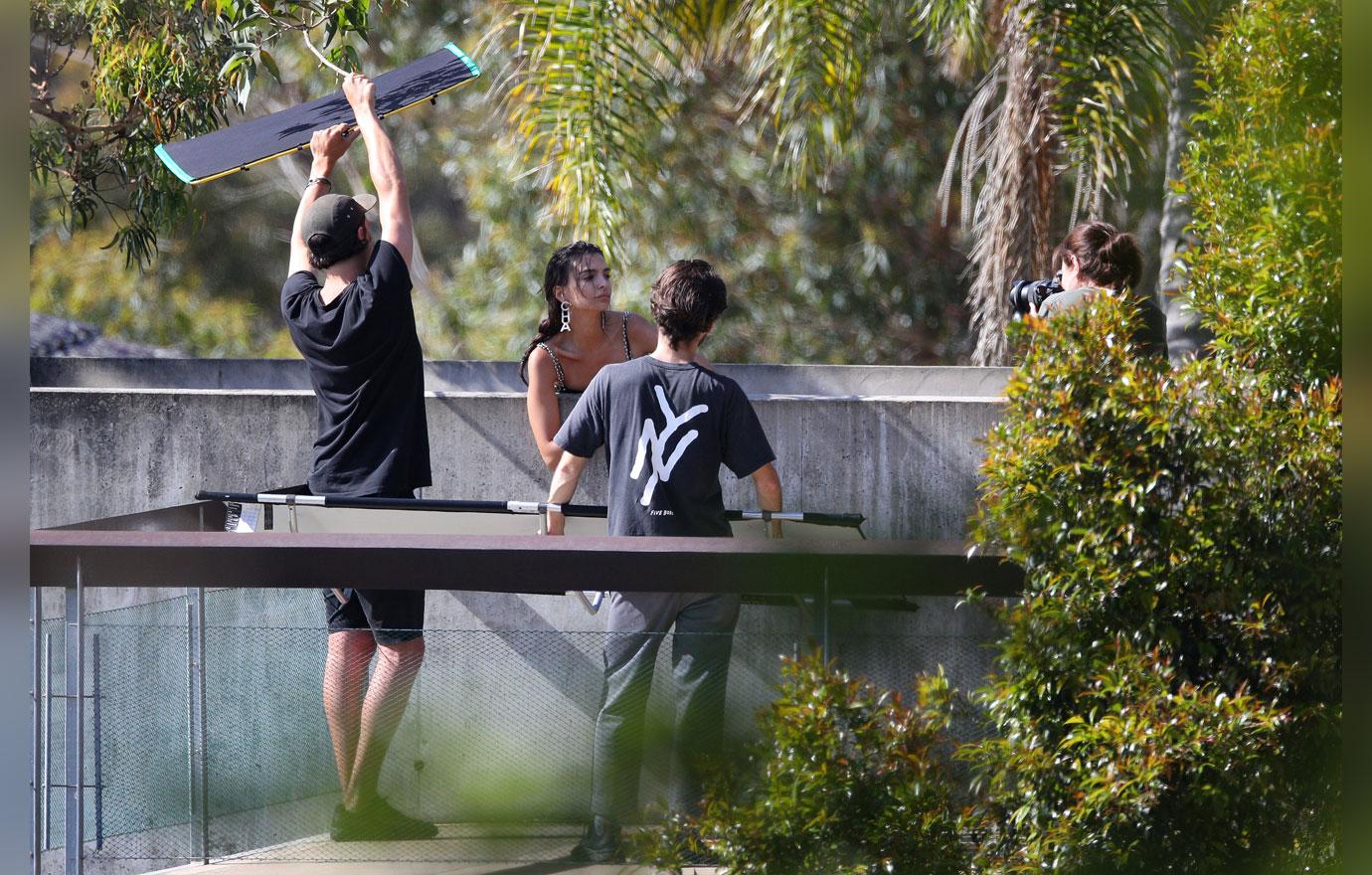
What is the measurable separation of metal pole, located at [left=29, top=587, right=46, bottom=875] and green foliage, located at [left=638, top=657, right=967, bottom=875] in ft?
4.85

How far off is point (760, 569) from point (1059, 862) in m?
0.85

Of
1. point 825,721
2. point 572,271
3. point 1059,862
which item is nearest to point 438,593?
point 572,271

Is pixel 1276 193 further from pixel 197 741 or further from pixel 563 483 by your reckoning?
pixel 197 741

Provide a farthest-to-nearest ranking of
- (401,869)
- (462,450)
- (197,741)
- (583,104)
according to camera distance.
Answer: (583,104), (462,450), (197,741), (401,869)

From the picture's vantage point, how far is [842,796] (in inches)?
123

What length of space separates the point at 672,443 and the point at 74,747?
5.57 ft

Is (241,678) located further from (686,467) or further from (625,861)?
(686,467)

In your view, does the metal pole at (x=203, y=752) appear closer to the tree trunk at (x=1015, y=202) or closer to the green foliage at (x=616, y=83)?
the green foliage at (x=616, y=83)

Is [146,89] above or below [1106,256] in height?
above

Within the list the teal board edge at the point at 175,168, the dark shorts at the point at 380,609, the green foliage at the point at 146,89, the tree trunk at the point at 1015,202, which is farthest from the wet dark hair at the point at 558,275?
the tree trunk at the point at 1015,202

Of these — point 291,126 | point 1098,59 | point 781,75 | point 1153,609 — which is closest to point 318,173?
point 291,126

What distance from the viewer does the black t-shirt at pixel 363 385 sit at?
438 centimetres

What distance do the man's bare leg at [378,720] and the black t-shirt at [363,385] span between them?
1.19 m

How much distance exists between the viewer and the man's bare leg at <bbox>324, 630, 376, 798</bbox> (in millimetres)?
3377
